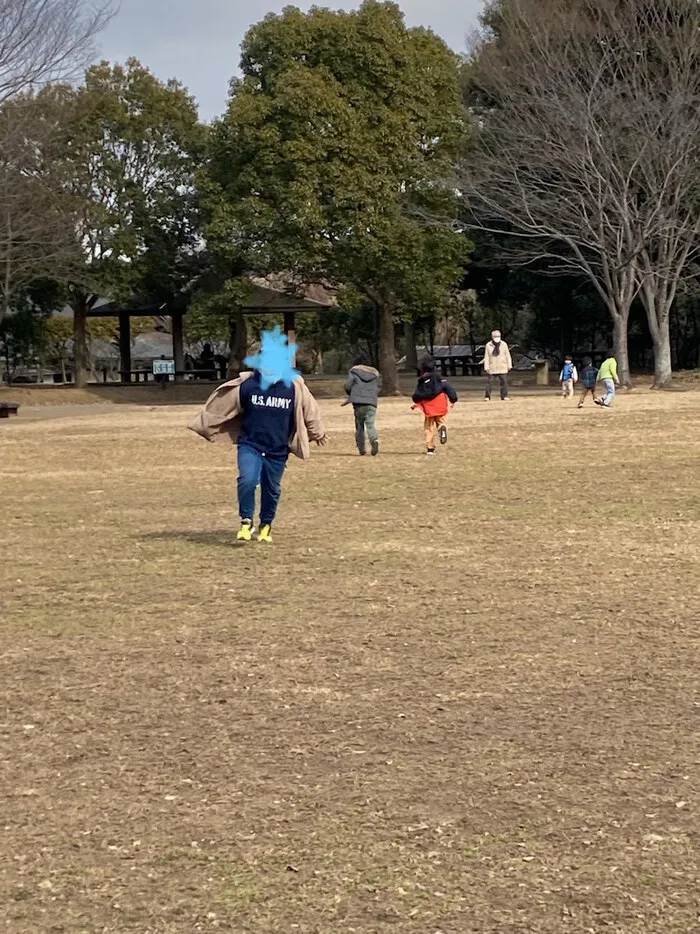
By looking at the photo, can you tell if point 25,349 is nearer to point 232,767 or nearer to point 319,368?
point 319,368

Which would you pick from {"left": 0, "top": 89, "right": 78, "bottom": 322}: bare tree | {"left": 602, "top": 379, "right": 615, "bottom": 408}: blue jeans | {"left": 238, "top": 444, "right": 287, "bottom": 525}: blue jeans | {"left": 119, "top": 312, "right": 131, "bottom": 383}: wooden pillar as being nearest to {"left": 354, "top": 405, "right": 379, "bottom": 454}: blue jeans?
{"left": 238, "top": 444, "right": 287, "bottom": 525}: blue jeans

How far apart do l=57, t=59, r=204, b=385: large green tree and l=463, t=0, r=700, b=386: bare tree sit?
10.3 m

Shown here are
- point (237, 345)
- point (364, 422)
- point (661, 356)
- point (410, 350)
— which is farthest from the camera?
point (410, 350)

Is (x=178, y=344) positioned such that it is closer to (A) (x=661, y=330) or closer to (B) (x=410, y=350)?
(B) (x=410, y=350)

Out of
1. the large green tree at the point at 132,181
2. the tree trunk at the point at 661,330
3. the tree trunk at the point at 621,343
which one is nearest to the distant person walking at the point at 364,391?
the tree trunk at the point at 621,343

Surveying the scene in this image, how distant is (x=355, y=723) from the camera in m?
4.57

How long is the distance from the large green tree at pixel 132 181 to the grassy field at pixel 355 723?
26.9m

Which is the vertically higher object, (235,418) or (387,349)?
(387,349)

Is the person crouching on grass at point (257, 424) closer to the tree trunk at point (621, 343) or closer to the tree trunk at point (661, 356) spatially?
the tree trunk at point (621, 343)

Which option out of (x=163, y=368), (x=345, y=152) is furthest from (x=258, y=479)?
(x=163, y=368)

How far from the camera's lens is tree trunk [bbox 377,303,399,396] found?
33.5m

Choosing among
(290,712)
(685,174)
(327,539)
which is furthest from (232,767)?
(685,174)

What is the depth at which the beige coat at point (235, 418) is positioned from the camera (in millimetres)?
8531

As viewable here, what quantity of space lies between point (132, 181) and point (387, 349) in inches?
390
